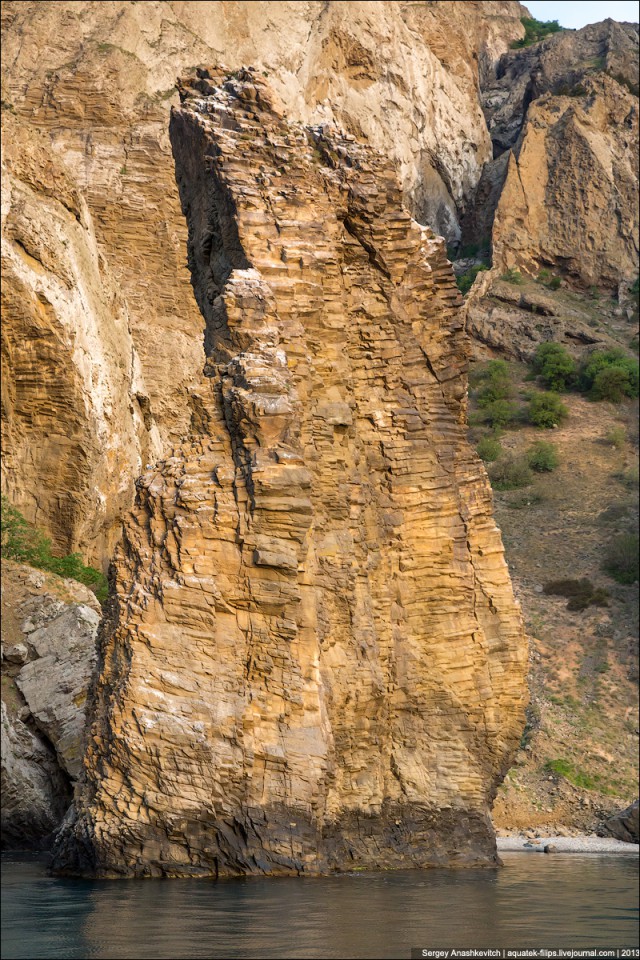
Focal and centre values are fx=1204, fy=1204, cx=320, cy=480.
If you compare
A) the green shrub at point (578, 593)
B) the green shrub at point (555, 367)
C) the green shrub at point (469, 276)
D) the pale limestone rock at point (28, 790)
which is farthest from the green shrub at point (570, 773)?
the green shrub at point (469, 276)

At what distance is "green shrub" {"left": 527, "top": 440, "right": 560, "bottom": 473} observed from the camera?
154 feet

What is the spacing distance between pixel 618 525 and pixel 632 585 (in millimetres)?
3078

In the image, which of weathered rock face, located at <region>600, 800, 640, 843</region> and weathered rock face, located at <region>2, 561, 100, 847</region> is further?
weathered rock face, located at <region>600, 800, 640, 843</region>

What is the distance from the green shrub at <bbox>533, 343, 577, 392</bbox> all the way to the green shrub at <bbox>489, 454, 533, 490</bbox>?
7792 mm

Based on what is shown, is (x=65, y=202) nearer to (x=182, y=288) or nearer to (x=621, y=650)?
(x=182, y=288)

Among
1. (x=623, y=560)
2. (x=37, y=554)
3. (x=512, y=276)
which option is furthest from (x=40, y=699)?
(x=512, y=276)

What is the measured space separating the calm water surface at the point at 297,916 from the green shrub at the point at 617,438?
116ft

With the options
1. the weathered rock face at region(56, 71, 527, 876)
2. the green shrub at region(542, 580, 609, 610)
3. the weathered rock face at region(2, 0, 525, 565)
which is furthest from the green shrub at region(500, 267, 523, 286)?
the weathered rock face at region(56, 71, 527, 876)

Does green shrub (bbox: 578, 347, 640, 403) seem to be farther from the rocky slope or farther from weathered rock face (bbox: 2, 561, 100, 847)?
weathered rock face (bbox: 2, 561, 100, 847)

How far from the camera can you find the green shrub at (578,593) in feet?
125

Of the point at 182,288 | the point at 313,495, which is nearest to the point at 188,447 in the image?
the point at 313,495

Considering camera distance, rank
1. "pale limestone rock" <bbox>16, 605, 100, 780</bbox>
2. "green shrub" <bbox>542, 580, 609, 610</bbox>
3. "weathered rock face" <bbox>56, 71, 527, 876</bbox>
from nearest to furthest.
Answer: "weathered rock face" <bbox>56, 71, 527, 876</bbox> < "pale limestone rock" <bbox>16, 605, 100, 780</bbox> < "green shrub" <bbox>542, 580, 609, 610</bbox>

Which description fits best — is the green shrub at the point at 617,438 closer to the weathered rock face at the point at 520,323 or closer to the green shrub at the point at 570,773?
the weathered rock face at the point at 520,323

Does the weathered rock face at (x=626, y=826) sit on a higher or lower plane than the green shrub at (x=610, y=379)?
lower
